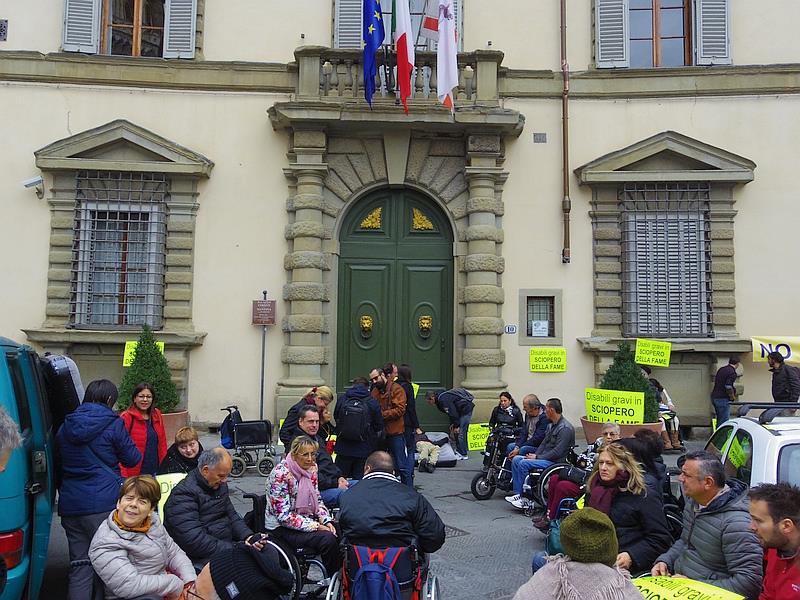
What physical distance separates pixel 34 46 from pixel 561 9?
9.41 m

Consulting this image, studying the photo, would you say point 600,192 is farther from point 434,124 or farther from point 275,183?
point 275,183

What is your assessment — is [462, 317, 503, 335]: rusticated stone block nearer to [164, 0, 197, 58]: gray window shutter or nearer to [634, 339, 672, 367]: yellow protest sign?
[634, 339, 672, 367]: yellow protest sign

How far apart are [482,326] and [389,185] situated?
9.94 ft

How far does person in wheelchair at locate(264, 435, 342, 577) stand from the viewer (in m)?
5.26

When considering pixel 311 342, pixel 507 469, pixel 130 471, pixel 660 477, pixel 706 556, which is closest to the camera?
pixel 706 556

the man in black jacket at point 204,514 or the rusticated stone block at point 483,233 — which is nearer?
the man in black jacket at point 204,514

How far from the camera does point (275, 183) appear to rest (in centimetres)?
1245

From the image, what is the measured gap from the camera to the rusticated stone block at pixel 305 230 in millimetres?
12133

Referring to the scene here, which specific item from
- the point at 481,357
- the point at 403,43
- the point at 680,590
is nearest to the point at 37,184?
the point at 403,43

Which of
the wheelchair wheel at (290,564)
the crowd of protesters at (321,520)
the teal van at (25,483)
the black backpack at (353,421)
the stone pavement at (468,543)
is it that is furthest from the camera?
the black backpack at (353,421)

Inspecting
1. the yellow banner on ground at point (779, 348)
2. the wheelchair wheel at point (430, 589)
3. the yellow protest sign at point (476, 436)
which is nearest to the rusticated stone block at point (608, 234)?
the yellow banner on ground at point (779, 348)

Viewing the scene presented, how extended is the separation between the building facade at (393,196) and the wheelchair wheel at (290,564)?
6.93 meters

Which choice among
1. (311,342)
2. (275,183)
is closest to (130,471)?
(311,342)

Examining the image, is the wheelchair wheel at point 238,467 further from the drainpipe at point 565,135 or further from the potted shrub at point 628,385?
the drainpipe at point 565,135
